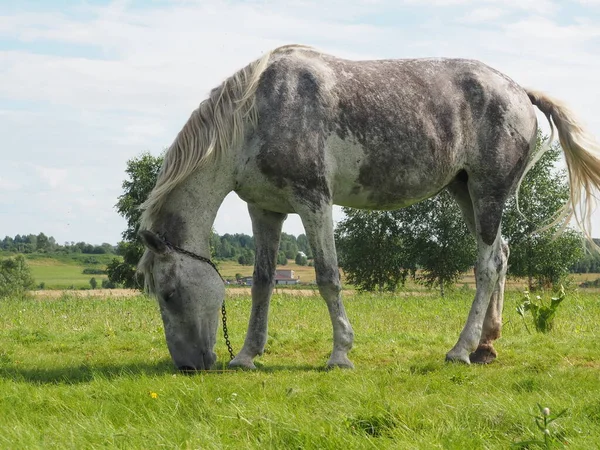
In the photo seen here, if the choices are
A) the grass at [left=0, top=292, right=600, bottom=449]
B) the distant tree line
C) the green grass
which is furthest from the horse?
the distant tree line

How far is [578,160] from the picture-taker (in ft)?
27.3

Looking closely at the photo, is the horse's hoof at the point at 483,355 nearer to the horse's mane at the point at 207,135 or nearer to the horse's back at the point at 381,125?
the horse's back at the point at 381,125

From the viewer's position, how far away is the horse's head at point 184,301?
6.83 metres

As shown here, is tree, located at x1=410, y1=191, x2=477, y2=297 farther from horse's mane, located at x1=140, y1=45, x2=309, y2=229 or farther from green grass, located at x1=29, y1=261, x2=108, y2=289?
green grass, located at x1=29, y1=261, x2=108, y2=289

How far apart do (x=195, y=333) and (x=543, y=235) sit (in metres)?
42.2

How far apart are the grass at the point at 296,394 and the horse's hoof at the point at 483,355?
146mm

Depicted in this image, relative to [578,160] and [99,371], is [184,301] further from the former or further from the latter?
[578,160]

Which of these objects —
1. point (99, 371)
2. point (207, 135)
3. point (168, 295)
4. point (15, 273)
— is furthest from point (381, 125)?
point (15, 273)

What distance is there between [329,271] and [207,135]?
1.77 m

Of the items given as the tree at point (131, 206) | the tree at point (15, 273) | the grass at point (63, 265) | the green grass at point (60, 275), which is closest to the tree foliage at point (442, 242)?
the tree at point (131, 206)

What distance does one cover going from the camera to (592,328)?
11.1m

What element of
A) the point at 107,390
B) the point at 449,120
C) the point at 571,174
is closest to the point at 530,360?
the point at 571,174

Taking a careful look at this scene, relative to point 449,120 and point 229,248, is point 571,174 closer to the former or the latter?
point 449,120

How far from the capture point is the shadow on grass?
22.1 ft
